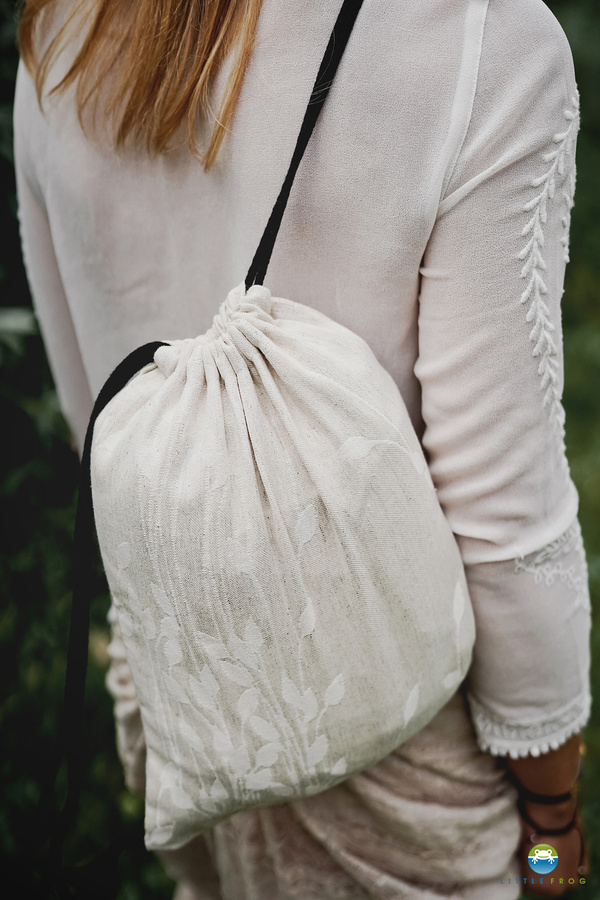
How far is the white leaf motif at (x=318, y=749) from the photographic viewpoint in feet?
2.61

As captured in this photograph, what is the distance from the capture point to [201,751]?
2.69 ft

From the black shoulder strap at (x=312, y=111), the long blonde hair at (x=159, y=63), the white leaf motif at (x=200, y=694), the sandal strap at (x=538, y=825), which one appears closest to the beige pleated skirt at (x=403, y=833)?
the sandal strap at (x=538, y=825)

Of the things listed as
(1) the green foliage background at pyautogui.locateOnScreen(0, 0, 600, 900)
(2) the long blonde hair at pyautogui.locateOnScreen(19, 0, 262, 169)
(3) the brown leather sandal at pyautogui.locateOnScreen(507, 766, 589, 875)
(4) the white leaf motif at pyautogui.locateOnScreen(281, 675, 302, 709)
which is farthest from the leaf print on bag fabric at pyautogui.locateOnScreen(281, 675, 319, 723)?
(1) the green foliage background at pyautogui.locateOnScreen(0, 0, 600, 900)

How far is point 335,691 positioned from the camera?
78 centimetres

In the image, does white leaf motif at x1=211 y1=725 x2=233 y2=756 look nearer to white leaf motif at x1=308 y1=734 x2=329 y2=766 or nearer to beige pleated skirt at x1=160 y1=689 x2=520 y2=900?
white leaf motif at x1=308 y1=734 x2=329 y2=766

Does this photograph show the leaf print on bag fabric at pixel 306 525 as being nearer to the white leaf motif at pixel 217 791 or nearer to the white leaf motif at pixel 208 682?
the white leaf motif at pixel 208 682

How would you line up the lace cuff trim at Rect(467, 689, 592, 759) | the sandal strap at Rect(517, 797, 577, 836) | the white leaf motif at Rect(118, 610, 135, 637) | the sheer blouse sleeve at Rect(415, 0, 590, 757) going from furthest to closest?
1. the sandal strap at Rect(517, 797, 577, 836)
2. the lace cuff trim at Rect(467, 689, 592, 759)
3. the white leaf motif at Rect(118, 610, 135, 637)
4. the sheer blouse sleeve at Rect(415, 0, 590, 757)

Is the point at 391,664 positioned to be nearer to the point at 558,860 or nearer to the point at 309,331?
the point at 309,331

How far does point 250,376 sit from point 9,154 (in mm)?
1166

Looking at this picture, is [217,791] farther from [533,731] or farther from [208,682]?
[533,731]

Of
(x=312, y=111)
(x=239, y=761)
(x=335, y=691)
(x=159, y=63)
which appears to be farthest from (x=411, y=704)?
(x=159, y=63)

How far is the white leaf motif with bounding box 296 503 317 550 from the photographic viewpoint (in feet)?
2.41

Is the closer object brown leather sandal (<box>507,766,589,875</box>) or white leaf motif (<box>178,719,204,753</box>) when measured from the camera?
white leaf motif (<box>178,719,204,753</box>)

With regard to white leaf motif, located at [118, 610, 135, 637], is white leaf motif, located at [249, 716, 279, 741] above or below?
below
